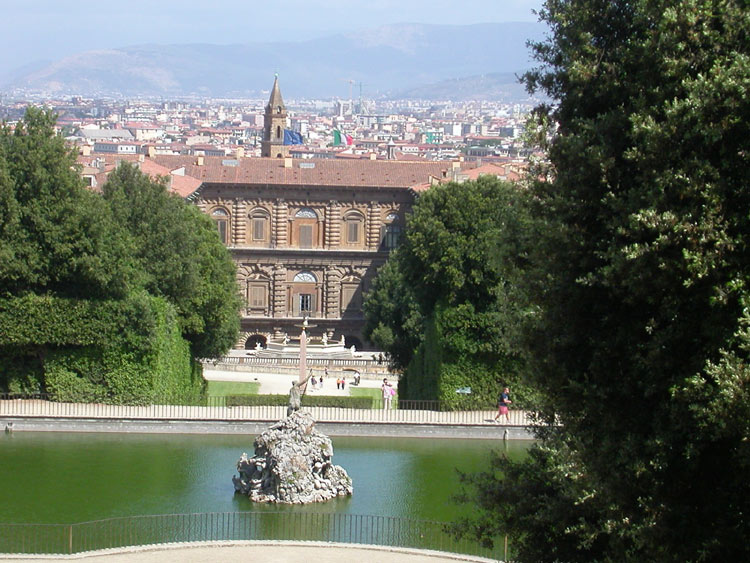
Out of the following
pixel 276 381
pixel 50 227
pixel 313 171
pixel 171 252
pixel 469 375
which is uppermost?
pixel 313 171

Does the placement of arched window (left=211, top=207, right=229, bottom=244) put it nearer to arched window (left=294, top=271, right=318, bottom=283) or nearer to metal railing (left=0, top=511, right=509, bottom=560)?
arched window (left=294, top=271, right=318, bottom=283)

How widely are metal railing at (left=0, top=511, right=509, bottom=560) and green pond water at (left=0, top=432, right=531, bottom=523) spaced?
3.43 ft

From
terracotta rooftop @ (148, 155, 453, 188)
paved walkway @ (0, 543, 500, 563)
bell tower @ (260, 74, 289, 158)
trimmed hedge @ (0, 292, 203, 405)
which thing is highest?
bell tower @ (260, 74, 289, 158)

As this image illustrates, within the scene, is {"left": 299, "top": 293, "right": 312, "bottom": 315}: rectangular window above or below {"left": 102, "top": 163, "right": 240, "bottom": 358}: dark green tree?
below

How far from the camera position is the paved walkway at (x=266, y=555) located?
898 inches

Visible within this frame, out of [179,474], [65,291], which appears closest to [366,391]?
[65,291]

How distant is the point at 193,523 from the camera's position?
83.9 feet

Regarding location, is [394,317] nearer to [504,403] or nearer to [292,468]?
[504,403]

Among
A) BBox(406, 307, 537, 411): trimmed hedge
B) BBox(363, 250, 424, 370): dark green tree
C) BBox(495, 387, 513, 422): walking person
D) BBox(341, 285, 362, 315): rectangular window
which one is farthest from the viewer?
BBox(341, 285, 362, 315): rectangular window

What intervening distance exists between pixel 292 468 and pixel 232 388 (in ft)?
83.7

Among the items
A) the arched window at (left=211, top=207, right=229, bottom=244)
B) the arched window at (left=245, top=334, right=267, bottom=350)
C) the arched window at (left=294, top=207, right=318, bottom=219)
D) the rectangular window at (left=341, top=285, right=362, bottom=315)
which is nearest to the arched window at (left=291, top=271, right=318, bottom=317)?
the rectangular window at (left=341, top=285, right=362, bottom=315)

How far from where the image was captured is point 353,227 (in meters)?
77.8

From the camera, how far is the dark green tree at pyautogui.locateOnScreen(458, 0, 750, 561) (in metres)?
13.0

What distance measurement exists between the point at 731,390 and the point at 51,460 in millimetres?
20985
